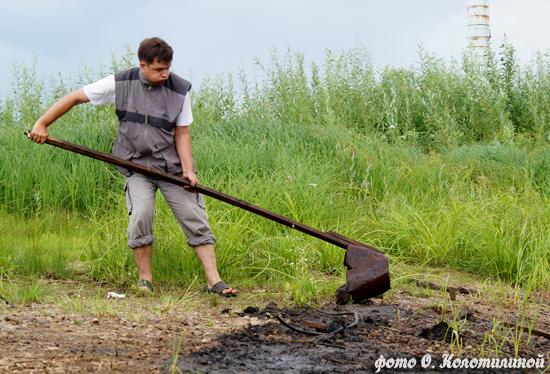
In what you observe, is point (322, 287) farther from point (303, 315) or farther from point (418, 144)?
point (418, 144)

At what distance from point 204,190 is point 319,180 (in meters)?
2.34

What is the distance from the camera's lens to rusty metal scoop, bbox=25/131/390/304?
3549mm

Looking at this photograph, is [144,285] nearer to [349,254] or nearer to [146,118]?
[146,118]

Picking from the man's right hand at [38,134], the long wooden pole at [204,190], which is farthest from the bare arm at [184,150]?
the man's right hand at [38,134]

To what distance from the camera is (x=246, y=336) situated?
9.56 ft

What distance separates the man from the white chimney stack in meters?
10.5

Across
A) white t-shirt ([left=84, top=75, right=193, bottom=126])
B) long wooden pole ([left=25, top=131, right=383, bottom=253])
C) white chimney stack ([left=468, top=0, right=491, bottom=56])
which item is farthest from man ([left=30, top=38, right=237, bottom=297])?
white chimney stack ([left=468, top=0, right=491, bottom=56])

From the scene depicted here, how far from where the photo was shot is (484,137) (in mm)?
9414

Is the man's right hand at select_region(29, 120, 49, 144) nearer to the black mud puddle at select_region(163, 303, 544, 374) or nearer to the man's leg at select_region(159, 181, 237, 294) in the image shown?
the man's leg at select_region(159, 181, 237, 294)

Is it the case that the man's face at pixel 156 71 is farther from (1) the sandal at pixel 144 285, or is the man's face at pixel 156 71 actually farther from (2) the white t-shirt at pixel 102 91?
(1) the sandal at pixel 144 285

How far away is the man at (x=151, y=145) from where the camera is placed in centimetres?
402

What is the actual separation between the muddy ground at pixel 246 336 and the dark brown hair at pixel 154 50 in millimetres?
1703

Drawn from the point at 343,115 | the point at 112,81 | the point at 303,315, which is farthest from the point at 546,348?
A: the point at 343,115

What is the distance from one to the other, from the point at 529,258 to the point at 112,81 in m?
3.79
